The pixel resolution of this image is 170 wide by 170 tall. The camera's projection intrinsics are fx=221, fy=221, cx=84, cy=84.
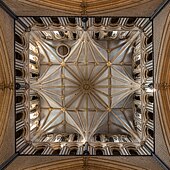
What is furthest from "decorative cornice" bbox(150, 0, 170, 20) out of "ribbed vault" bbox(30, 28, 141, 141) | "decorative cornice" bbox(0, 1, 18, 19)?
"ribbed vault" bbox(30, 28, 141, 141)

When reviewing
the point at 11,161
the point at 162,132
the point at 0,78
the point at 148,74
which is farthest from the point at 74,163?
the point at 148,74

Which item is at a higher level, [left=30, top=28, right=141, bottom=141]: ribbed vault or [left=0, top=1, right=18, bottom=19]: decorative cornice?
[left=0, top=1, right=18, bottom=19]: decorative cornice

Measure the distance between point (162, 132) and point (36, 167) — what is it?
260 inches

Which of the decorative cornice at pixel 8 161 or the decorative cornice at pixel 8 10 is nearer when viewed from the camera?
the decorative cornice at pixel 8 10

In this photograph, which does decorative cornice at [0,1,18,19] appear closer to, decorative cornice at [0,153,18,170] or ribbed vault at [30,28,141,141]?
decorative cornice at [0,153,18,170]

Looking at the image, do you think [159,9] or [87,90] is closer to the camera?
[159,9]

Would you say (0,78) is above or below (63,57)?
below

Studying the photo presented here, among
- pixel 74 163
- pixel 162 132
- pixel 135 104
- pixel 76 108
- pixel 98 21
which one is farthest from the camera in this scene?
pixel 76 108

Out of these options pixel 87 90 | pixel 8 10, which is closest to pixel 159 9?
pixel 8 10

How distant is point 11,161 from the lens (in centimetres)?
1093

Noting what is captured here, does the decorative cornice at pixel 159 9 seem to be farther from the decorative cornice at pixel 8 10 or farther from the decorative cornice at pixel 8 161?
the decorative cornice at pixel 8 161

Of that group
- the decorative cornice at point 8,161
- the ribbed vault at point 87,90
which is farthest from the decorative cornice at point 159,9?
the decorative cornice at point 8,161

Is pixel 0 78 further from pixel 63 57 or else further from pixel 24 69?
pixel 63 57

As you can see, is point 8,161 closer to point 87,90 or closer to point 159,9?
point 159,9
